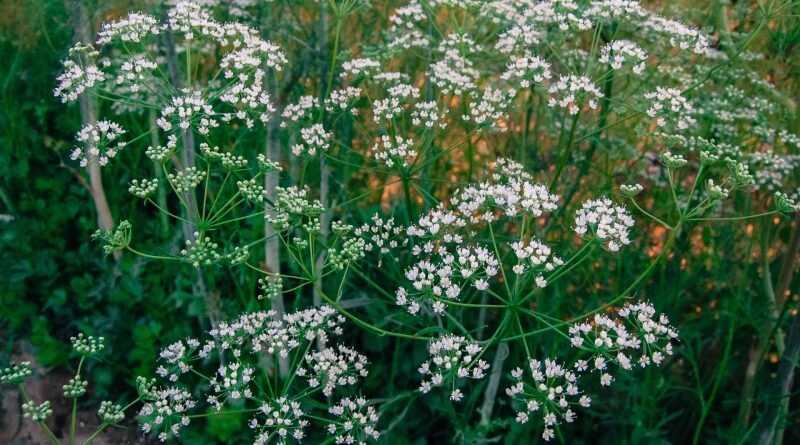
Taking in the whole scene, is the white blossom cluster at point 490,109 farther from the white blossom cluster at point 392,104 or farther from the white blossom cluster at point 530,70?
the white blossom cluster at point 392,104

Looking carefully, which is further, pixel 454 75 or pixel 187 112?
pixel 454 75

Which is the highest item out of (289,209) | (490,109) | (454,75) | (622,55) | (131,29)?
(622,55)

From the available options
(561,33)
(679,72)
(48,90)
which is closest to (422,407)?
(561,33)

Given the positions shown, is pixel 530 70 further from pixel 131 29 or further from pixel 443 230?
pixel 131 29

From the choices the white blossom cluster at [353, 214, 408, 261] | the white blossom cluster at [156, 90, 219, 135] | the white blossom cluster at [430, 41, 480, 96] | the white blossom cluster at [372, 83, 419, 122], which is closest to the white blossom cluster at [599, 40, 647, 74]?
the white blossom cluster at [430, 41, 480, 96]

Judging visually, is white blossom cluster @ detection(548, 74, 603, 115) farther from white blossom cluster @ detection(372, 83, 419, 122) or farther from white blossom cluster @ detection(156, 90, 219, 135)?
white blossom cluster @ detection(156, 90, 219, 135)

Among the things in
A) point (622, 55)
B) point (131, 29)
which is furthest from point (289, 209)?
point (622, 55)

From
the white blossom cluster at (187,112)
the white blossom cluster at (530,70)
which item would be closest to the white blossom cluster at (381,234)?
the white blossom cluster at (187,112)

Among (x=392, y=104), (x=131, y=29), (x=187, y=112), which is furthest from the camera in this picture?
(x=392, y=104)
